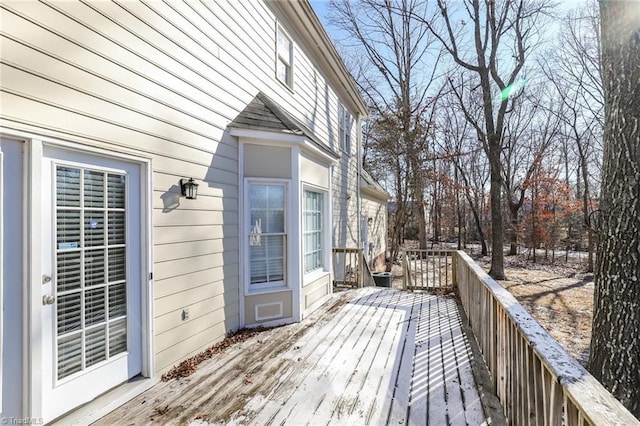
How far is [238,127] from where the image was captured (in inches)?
170

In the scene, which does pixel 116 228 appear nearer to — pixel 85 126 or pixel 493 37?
pixel 85 126

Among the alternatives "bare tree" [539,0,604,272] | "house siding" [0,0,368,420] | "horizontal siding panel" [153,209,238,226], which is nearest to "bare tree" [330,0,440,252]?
"bare tree" [539,0,604,272]

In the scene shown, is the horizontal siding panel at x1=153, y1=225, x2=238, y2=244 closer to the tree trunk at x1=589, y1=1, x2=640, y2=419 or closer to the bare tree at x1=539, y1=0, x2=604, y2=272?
the tree trunk at x1=589, y1=1, x2=640, y2=419

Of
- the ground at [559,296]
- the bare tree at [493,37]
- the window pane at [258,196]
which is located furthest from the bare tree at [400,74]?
the window pane at [258,196]

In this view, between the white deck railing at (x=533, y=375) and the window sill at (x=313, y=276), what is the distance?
252 cm

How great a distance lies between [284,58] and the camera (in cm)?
599

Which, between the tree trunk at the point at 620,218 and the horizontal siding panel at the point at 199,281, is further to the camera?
the horizontal siding panel at the point at 199,281

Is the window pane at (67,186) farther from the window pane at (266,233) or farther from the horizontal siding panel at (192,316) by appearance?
the window pane at (266,233)

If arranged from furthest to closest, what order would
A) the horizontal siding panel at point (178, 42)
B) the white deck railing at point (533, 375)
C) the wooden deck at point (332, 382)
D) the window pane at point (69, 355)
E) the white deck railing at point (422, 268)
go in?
1. the white deck railing at point (422, 268)
2. the horizontal siding panel at point (178, 42)
3. the wooden deck at point (332, 382)
4. the window pane at point (69, 355)
5. the white deck railing at point (533, 375)

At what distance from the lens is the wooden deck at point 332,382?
98.6 inches

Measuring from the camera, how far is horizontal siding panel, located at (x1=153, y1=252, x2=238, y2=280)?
3.16 m

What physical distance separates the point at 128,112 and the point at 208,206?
Answer: 133 centimetres

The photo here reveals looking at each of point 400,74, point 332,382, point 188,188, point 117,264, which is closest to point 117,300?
point 117,264

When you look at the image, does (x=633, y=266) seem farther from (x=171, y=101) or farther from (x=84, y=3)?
(x=84, y=3)
